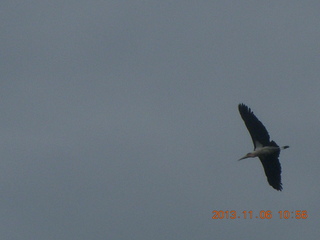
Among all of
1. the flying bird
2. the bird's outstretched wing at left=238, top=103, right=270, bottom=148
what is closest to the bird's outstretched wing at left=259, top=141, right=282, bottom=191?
the flying bird

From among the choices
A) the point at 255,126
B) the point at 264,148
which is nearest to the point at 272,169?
the point at 264,148

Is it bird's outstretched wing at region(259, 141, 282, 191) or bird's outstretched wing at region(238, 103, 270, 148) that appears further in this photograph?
bird's outstretched wing at region(259, 141, 282, 191)

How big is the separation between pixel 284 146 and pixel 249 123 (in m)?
2.55

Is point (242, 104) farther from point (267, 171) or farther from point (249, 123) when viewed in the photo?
point (267, 171)

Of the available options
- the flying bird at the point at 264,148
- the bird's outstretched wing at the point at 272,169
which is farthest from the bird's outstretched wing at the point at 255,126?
the bird's outstretched wing at the point at 272,169

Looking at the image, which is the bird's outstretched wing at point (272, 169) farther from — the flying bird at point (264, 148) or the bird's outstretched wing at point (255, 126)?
the bird's outstretched wing at point (255, 126)

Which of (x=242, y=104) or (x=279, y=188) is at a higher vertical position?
(x=242, y=104)

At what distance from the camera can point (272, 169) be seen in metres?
59.3

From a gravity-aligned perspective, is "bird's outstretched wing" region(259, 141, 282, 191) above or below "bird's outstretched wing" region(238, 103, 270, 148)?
below

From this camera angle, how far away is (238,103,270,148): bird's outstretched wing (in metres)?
57.1

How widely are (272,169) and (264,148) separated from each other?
227 cm

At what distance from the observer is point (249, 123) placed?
57.4 metres

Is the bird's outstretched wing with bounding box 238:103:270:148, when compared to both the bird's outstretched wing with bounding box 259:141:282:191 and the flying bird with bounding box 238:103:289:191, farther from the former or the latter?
the bird's outstretched wing with bounding box 259:141:282:191

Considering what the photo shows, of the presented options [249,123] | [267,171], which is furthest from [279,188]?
[249,123]
